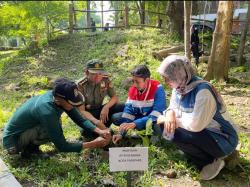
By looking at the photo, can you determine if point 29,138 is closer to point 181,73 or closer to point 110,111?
point 110,111

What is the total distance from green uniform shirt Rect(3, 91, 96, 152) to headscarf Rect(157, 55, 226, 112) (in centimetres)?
109

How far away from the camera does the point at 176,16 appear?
491 inches

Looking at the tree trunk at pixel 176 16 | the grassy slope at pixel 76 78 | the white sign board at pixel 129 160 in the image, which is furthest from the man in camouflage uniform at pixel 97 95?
the tree trunk at pixel 176 16

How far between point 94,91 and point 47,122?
50.4 inches

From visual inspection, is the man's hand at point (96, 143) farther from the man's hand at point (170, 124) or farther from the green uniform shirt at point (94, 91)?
the green uniform shirt at point (94, 91)

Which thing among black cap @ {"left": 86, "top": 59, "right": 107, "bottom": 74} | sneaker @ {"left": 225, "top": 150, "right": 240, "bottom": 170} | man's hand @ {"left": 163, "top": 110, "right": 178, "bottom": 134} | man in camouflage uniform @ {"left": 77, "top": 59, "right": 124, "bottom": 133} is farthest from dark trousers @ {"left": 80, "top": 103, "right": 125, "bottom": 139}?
sneaker @ {"left": 225, "top": 150, "right": 240, "bottom": 170}

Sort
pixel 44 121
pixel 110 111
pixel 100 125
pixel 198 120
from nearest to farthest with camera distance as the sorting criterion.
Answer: pixel 198 120, pixel 44 121, pixel 100 125, pixel 110 111

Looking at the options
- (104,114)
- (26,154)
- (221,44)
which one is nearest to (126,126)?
(104,114)

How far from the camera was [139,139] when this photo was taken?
4.52 metres

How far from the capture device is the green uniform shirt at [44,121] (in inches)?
135

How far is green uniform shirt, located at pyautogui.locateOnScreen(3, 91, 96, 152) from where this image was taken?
135 inches

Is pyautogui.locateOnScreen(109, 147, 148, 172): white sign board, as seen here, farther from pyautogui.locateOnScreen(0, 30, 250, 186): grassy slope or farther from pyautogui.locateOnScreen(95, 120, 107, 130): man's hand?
pyautogui.locateOnScreen(95, 120, 107, 130): man's hand

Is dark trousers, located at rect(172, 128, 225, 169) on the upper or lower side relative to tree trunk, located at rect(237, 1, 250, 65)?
lower

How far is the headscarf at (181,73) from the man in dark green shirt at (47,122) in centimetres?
89
